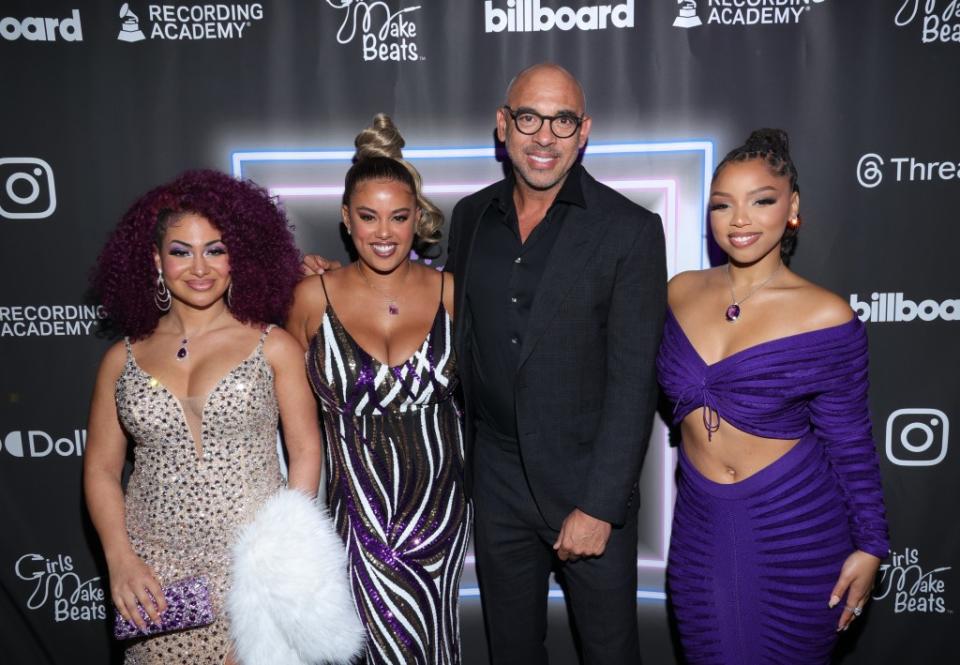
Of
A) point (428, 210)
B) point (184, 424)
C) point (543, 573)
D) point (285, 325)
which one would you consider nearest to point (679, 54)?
point (428, 210)

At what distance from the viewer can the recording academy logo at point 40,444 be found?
303 cm

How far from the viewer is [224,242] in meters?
2.14

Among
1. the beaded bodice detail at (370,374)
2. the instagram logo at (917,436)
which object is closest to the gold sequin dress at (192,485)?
the beaded bodice detail at (370,374)

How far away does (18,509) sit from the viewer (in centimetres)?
307

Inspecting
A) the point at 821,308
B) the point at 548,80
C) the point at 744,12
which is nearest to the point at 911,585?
the point at 821,308

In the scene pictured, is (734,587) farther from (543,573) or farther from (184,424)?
(184,424)

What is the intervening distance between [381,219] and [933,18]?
86.3 inches

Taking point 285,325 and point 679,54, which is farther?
point 679,54

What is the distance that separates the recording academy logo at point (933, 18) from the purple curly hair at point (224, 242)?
2.42m

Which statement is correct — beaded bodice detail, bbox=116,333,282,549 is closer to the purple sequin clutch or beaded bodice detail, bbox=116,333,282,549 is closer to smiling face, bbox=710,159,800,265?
the purple sequin clutch

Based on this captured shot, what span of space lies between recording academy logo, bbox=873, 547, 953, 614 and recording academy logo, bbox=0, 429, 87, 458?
339cm

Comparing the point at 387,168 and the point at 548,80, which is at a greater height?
the point at 548,80

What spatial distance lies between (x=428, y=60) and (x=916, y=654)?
124 inches

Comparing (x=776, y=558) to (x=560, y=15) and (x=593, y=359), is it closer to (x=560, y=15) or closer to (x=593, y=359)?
(x=593, y=359)
